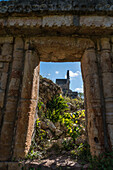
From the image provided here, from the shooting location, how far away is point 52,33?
9.34ft

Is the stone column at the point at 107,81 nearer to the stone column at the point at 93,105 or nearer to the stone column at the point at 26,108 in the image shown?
the stone column at the point at 93,105

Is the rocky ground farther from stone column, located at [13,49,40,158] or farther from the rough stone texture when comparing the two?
the rough stone texture

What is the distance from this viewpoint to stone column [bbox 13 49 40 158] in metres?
2.22

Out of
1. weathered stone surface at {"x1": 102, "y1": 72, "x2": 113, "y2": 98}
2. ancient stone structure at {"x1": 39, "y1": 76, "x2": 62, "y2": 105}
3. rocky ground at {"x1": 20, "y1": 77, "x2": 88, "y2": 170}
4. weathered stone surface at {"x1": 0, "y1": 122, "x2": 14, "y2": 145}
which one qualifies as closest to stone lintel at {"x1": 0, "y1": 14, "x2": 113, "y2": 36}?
weathered stone surface at {"x1": 102, "y1": 72, "x2": 113, "y2": 98}

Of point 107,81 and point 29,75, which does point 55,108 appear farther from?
point 107,81

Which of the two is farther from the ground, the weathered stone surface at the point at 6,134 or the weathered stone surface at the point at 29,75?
the weathered stone surface at the point at 29,75

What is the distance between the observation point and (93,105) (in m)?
2.35

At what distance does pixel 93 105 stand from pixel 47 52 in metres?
1.82

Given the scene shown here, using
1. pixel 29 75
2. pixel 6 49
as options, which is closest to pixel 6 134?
pixel 29 75

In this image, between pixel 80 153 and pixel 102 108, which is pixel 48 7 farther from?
pixel 80 153

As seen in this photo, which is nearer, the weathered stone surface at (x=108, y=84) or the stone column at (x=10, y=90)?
the stone column at (x=10, y=90)

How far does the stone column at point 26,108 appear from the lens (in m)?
2.22

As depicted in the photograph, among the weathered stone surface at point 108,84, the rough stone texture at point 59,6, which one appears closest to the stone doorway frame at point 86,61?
the weathered stone surface at point 108,84

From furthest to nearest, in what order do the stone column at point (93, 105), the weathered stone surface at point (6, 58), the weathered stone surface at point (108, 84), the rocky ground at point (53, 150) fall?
1. the weathered stone surface at point (6, 58)
2. the weathered stone surface at point (108, 84)
3. the stone column at point (93, 105)
4. the rocky ground at point (53, 150)
